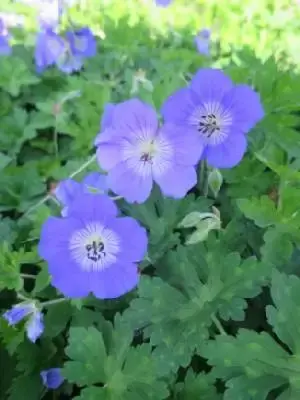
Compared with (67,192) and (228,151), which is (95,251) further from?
(228,151)

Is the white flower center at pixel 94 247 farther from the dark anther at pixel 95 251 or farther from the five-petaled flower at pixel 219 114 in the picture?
the five-petaled flower at pixel 219 114

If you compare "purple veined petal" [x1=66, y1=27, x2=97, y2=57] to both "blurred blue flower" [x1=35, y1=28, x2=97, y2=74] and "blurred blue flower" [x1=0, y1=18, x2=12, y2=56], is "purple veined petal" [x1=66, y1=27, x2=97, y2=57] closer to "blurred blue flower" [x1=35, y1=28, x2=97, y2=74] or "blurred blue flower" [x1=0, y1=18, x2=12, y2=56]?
"blurred blue flower" [x1=35, y1=28, x2=97, y2=74]

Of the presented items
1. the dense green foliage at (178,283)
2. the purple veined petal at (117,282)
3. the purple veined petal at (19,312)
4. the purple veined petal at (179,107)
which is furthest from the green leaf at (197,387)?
the purple veined petal at (179,107)

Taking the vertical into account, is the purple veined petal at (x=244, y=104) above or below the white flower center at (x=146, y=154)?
above

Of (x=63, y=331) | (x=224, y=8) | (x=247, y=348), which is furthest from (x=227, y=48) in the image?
(x=247, y=348)

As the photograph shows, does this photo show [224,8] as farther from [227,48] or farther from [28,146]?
[28,146]

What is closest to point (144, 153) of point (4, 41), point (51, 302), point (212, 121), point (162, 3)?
point (212, 121)
